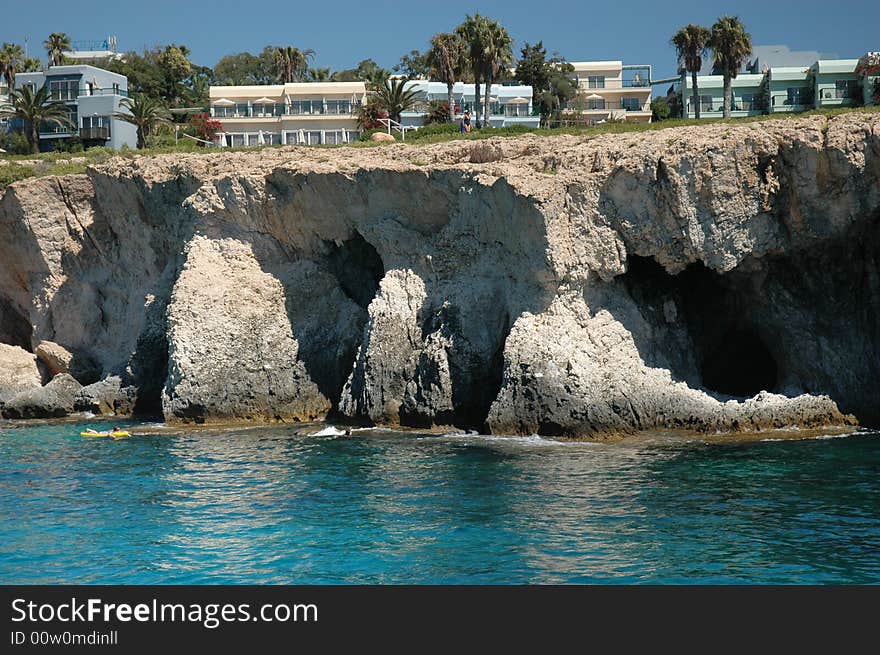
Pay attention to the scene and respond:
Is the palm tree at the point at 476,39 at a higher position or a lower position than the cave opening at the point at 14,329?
higher

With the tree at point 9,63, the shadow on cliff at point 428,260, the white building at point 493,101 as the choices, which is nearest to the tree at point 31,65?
the tree at point 9,63

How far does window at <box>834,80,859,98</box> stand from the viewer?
60078 millimetres

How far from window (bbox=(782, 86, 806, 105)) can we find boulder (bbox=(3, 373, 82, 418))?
48.0 metres

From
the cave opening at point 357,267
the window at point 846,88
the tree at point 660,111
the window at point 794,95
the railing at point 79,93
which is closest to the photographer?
the cave opening at point 357,267

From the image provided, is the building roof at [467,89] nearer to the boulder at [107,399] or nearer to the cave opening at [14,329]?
the cave opening at [14,329]

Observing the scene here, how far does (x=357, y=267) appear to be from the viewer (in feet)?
118

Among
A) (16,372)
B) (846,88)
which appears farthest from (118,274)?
(846,88)

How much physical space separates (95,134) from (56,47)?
23448mm

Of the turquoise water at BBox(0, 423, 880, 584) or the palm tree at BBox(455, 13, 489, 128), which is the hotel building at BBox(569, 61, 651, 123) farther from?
the turquoise water at BBox(0, 423, 880, 584)

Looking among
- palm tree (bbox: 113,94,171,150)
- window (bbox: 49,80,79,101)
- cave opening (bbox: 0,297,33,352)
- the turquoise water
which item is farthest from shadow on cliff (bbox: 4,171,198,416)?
window (bbox: 49,80,79,101)

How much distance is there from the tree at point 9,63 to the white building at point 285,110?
603 inches

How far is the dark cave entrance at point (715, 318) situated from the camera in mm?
30766

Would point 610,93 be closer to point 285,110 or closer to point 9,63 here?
point 285,110
